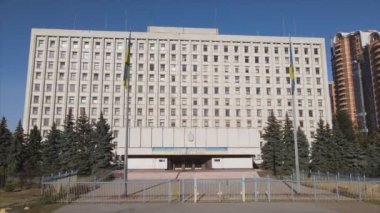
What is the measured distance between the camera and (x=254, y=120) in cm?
8106

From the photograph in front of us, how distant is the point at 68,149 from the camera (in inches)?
1961

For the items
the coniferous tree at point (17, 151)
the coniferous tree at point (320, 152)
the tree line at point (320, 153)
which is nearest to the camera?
the tree line at point (320, 153)

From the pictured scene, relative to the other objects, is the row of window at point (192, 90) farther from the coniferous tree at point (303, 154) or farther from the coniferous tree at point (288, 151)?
the coniferous tree at point (288, 151)

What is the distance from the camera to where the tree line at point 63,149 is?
4666 cm

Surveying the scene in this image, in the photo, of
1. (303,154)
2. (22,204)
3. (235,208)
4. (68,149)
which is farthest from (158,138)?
(235,208)

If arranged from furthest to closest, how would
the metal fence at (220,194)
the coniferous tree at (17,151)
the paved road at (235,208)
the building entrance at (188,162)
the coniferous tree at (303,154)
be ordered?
the building entrance at (188,162) < the coniferous tree at (17,151) < the coniferous tree at (303,154) < the metal fence at (220,194) < the paved road at (235,208)

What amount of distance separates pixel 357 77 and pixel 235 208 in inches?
4556

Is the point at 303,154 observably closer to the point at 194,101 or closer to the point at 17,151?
the point at 194,101

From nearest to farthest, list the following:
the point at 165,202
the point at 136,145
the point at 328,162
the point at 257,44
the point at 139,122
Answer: the point at 165,202, the point at 328,162, the point at 136,145, the point at 139,122, the point at 257,44

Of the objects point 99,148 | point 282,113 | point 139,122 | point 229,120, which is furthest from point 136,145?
point 282,113

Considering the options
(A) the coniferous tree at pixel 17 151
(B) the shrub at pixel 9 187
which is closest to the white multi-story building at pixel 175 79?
(A) the coniferous tree at pixel 17 151

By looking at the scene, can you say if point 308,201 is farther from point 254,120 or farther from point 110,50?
point 110,50

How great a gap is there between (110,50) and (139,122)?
1959cm

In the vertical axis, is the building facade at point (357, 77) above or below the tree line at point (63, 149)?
above
